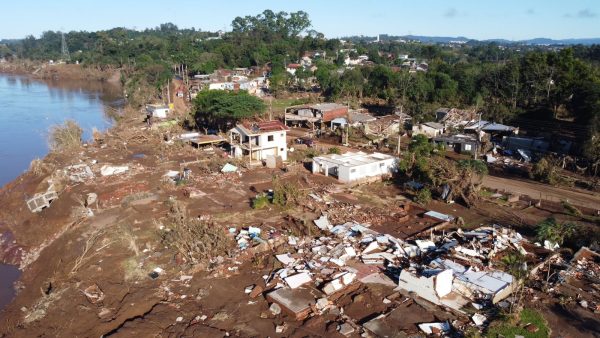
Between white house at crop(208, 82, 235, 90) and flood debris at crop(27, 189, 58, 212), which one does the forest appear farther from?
flood debris at crop(27, 189, 58, 212)

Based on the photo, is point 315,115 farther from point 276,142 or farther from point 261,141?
point 261,141

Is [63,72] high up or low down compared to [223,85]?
up

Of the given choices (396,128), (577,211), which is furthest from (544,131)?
(577,211)

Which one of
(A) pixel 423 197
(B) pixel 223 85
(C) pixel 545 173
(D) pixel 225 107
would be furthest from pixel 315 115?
(B) pixel 223 85

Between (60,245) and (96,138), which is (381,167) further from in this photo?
(96,138)

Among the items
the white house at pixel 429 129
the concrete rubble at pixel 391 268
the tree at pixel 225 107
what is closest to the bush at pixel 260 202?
the concrete rubble at pixel 391 268

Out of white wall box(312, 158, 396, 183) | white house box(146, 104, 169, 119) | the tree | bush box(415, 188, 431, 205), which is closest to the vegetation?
bush box(415, 188, 431, 205)
